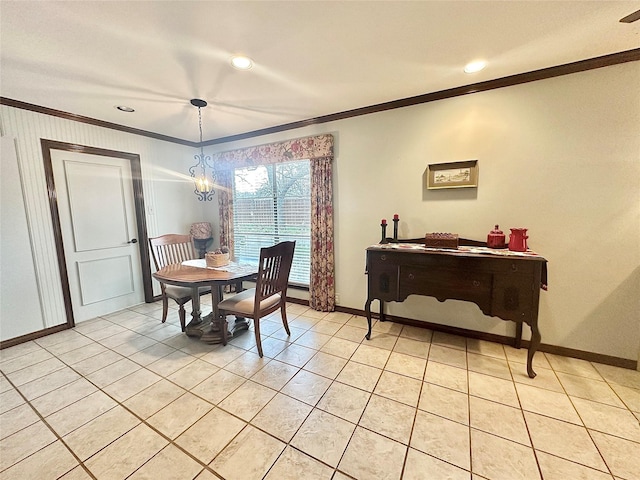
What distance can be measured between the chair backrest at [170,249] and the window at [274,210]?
2.65ft

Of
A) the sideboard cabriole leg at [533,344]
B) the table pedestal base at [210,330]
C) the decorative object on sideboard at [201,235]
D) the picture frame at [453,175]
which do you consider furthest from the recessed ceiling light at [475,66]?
the decorative object on sideboard at [201,235]

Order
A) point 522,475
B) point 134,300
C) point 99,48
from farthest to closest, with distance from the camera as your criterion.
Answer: point 134,300 → point 99,48 → point 522,475

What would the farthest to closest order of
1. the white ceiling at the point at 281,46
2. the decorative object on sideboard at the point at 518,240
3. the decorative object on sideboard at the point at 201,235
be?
the decorative object on sideboard at the point at 201,235
the decorative object on sideboard at the point at 518,240
the white ceiling at the point at 281,46

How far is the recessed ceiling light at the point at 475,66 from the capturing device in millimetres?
2046

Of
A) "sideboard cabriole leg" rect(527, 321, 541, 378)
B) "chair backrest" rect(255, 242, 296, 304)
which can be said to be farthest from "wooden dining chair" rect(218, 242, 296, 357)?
"sideboard cabriole leg" rect(527, 321, 541, 378)

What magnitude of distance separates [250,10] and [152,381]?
2.67 meters

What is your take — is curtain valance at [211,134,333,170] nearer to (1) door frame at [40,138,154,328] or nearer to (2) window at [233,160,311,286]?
(2) window at [233,160,311,286]

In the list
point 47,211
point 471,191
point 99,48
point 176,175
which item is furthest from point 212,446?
point 176,175

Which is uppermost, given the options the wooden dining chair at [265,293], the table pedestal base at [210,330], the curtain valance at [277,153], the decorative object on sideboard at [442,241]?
the curtain valance at [277,153]

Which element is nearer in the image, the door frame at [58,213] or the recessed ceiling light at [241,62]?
the recessed ceiling light at [241,62]

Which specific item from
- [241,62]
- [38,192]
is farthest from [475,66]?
[38,192]

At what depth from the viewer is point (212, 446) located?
1.46m

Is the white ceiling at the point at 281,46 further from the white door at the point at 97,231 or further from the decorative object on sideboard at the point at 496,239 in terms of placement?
the decorative object on sideboard at the point at 496,239

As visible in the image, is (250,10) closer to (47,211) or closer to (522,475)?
(522,475)
